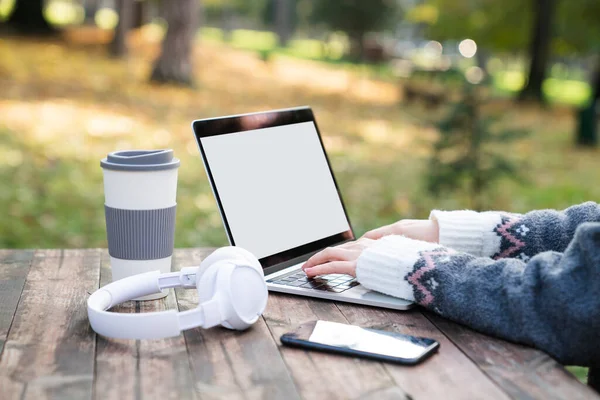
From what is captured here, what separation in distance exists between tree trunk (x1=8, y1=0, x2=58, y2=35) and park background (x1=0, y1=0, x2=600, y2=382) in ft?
0.10

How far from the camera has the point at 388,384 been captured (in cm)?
129

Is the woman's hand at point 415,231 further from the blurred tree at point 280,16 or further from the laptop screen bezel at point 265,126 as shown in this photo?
the blurred tree at point 280,16

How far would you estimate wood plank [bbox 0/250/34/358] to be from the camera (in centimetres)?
157

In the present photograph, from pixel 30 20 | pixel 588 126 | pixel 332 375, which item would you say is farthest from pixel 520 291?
pixel 30 20

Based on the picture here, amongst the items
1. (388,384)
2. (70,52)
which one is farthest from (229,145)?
(70,52)

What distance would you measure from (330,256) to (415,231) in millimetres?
252

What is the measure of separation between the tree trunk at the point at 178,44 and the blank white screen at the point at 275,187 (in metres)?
9.74

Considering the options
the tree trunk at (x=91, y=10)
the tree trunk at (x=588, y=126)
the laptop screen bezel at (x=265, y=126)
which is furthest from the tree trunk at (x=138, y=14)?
the laptop screen bezel at (x=265, y=126)

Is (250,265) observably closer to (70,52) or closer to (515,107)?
(70,52)

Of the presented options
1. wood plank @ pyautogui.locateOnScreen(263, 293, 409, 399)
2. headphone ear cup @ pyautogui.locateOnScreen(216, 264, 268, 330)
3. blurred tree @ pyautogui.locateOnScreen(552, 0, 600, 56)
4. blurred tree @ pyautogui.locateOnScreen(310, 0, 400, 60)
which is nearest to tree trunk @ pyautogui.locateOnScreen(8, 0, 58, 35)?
blurred tree @ pyautogui.locateOnScreen(552, 0, 600, 56)

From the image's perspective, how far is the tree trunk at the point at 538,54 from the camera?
1759 cm

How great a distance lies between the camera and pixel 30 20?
16.1m

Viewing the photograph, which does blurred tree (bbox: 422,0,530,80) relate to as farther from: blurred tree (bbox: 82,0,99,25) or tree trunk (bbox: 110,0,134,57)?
blurred tree (bbox: 82,0,99,25)

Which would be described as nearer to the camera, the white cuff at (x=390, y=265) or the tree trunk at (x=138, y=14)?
the white cuff at (x=390, y=265)
